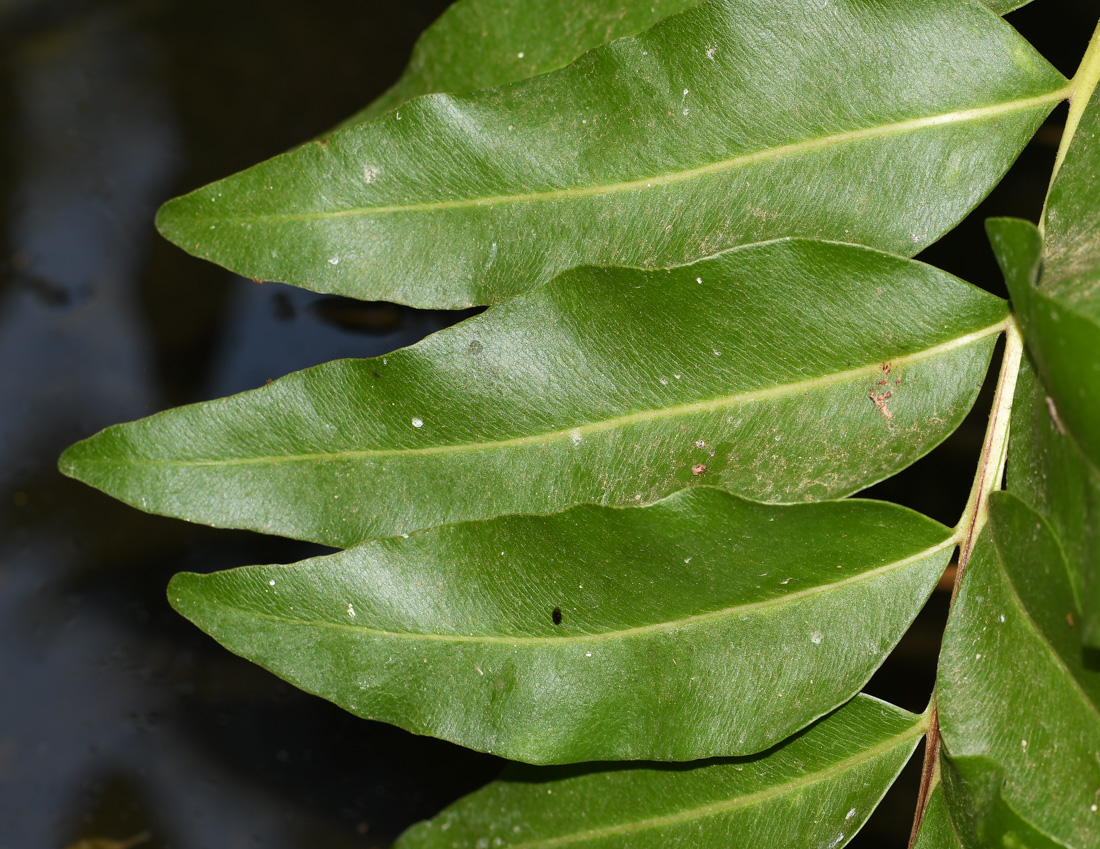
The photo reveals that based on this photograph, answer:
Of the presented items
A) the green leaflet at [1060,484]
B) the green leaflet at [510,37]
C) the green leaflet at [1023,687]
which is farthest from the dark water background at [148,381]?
the green leaflet at [1060,484]

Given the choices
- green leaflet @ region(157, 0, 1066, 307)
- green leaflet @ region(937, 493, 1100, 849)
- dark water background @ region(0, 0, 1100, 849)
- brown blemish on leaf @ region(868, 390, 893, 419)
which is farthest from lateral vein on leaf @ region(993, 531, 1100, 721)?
dark water background @ region(0, 0, 1100, 849)

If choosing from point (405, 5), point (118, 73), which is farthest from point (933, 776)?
point (118, 73)

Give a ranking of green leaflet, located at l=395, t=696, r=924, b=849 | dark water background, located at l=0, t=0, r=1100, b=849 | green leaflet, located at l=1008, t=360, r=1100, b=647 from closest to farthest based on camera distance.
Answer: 1. green leaflet, located at l=1008, t=360, r=1100, b=647
2. green leaflet, located at l=395, t=696, r=924, b=849
3. dark water background, located at l=0, t=0, r=1100, b=849

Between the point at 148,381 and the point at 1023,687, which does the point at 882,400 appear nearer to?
the point at 1023,687

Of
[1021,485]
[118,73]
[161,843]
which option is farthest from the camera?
[118,73]

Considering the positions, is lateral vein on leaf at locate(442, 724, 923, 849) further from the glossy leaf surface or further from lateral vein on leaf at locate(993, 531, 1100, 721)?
the glossy leaf surface

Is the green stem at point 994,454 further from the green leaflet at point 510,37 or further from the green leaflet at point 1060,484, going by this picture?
the green leaflet at point 510,37

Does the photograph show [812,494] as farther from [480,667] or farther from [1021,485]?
[480,667]
